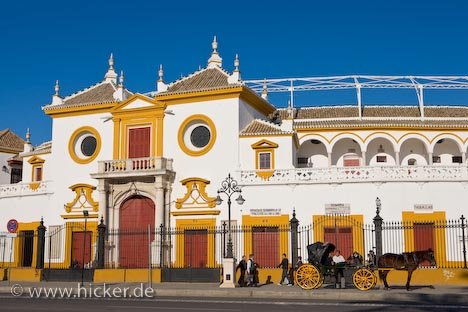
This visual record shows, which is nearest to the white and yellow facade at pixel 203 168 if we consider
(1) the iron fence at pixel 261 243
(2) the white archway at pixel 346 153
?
(1) the iron fence at pixel 261 243

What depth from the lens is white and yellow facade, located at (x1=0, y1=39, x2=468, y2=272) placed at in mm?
29703

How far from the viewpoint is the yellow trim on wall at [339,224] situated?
96.6ft

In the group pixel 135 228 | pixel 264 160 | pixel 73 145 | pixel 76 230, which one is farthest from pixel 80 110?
pixel 264 160

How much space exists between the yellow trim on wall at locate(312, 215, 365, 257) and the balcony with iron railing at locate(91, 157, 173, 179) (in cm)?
856

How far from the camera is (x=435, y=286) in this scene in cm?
2173

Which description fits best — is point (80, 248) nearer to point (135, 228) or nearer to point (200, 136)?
point (135, 228)

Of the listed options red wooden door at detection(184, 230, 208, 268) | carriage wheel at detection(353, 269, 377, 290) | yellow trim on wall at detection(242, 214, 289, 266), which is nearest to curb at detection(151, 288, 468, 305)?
carriage wheel at detection(353, 269, 377, 290)

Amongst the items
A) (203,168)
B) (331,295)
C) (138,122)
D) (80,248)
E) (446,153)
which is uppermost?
(138,122)

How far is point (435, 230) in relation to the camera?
29.2 m

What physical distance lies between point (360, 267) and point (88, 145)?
2005cm

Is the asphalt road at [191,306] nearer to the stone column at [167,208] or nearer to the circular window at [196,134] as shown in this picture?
the stone column at [167,208]

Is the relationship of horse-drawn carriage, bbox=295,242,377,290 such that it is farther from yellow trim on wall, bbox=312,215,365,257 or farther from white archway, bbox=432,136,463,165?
white archway, bbox=432,136,463,165

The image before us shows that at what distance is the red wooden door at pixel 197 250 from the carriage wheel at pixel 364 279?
12.4 meters

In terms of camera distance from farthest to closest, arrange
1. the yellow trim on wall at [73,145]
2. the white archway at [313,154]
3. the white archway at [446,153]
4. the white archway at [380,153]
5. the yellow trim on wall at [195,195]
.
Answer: the white archway at [313,154]
the white archway at [380,153]
the white archway at [446,153]
the yellow trim on wall at [73,145]
the yellow trim on wall at [195,195]
